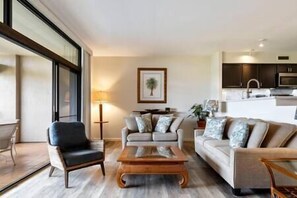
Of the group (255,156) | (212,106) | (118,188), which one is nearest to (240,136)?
(255,156)

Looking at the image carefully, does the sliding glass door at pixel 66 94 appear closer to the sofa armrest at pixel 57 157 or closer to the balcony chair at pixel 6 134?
the balcony chair at pixel 6 134

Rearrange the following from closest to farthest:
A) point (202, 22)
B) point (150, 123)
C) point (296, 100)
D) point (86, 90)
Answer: point (296, 100), point (202, 22), point (150, 123), point (86, 90)

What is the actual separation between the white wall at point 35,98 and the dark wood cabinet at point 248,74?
4958mm

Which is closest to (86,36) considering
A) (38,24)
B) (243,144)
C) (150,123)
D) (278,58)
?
(38,24)

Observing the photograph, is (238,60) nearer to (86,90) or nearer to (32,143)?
(86,90)

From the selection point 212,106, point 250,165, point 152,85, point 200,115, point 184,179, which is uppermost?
point 152,85

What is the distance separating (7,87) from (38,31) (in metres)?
3.43

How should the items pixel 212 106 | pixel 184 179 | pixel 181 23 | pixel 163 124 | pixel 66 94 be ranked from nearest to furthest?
pixel 184 179 < pixel 181 23 < pixel 66 94 < pixel 163 124 < pixel 212 106

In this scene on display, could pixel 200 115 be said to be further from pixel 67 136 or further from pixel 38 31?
pixel 38 31

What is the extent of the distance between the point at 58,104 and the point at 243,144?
3.41m

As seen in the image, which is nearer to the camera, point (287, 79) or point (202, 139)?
point (202, 139)

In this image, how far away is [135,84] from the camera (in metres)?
7.23

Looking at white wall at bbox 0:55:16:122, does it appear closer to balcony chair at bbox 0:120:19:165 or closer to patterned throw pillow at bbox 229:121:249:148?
balcony chair at bbox 0:120:19:165

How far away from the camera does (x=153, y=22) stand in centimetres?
423
